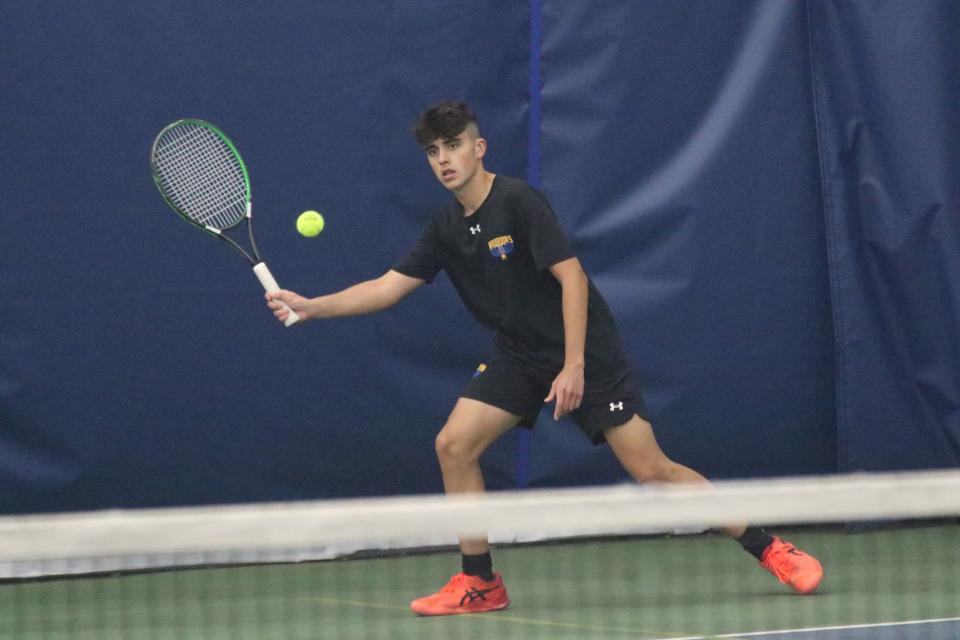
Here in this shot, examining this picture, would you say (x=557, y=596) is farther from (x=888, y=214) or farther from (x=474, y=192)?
(x=888, y=214)

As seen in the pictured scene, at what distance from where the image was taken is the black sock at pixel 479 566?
4.58 meters

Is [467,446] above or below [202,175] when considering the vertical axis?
below

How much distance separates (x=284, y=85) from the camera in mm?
5910

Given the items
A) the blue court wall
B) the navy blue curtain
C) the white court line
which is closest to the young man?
the white court line

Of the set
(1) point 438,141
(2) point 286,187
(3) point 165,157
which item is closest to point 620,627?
(1) point 438,141

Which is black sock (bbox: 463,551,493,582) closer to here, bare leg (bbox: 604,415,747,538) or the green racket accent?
bare leg (bbox: 604,415,747,538)

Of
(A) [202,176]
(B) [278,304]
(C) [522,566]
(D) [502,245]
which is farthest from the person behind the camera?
(C) [522,566]

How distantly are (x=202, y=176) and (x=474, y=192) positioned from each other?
84cm

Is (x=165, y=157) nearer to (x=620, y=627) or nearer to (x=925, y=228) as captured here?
(x=620, y=627)

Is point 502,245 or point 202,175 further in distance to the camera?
point 202,175

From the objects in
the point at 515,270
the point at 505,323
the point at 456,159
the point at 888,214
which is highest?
the point at 888,214

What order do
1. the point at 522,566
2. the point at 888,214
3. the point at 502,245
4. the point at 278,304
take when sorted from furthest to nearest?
1. the point at 888,214
2. the point at 522,566
3. the point at 502,245
4. the point at 278,304

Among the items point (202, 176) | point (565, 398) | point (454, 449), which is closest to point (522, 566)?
point (454, 449)

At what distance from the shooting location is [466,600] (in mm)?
4582
